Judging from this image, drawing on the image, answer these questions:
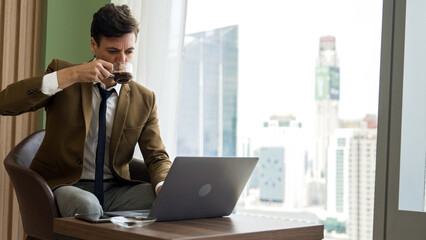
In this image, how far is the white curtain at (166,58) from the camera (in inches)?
113

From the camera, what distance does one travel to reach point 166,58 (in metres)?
2.91

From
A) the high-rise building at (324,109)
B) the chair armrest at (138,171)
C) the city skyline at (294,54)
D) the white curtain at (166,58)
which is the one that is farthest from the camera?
the high-rise building at (324,109)

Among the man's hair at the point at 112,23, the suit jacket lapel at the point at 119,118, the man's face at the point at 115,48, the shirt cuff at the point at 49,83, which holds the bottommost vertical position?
the suit jacket lapel at the point at 119,118

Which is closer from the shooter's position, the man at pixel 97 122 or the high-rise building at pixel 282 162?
the man at pixel 97 122

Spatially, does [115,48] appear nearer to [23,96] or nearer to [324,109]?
[23,96]

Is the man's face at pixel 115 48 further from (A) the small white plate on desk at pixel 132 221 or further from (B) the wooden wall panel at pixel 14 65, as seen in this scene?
(B) the wooden wall panel at pixel 14 65

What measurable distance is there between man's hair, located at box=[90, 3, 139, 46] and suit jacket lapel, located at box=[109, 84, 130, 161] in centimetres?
23

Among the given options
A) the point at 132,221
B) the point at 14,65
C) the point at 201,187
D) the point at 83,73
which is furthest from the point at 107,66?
the point at 14,65

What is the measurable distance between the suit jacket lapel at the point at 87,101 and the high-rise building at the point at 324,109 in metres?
2.53

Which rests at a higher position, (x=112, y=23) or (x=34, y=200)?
(x=112, y=23)

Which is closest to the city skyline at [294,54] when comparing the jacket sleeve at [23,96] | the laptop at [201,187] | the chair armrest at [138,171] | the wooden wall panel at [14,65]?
the wooden wall panel at [14,65]

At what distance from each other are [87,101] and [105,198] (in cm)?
40

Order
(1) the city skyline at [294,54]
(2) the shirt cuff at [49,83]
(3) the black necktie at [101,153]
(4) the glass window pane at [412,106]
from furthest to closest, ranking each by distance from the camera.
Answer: (1) the city skyline at [294,54] → (4) the glass window pane at [412,106] → (3) the black necktie at [101,153] → (2) the shirt cuff at [49,83]

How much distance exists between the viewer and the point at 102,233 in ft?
4.44
